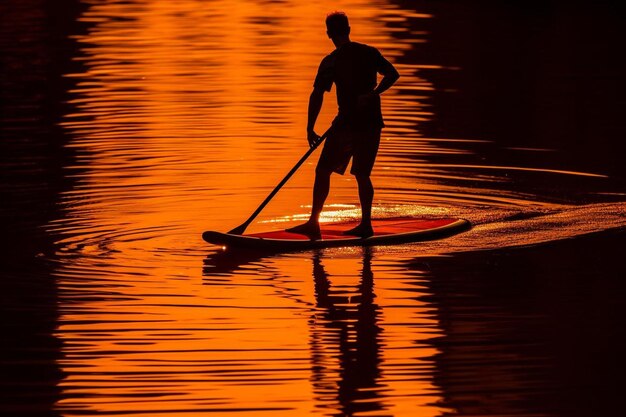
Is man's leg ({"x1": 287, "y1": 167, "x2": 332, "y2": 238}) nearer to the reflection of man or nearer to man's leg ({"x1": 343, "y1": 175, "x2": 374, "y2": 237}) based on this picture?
the reflection of man

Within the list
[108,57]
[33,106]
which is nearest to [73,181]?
[33,106]

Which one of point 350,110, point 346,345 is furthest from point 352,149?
point 346,345

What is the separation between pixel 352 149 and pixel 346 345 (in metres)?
3.60

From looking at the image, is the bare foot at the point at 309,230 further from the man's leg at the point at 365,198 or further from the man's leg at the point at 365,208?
the man's leg at the point at 365,198

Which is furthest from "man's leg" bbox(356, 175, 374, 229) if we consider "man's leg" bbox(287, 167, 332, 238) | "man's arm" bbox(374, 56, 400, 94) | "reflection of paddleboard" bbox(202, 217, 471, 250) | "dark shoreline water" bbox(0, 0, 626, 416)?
"man's arm" bbox(374, 56, 400, 94)

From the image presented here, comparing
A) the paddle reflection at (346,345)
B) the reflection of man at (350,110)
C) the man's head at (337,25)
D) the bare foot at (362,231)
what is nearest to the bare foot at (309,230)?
the reflection of man at (350,110)

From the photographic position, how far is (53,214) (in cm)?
1491

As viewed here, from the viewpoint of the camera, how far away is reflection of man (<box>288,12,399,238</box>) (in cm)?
1332

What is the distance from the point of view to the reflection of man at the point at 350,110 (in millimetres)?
13320

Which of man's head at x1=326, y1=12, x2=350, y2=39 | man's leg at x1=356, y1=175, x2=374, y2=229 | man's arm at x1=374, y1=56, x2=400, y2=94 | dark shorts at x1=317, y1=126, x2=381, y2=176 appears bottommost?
man's leg at x1=356, y1=175, x2=374, y2=229

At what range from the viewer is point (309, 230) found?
539 inches

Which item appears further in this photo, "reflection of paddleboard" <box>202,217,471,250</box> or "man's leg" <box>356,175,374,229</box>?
"man's leg" <box>356,175,374,229</box>

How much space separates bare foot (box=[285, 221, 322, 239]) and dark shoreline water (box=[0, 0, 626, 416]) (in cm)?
48

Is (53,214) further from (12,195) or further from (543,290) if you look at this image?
(543,290)
